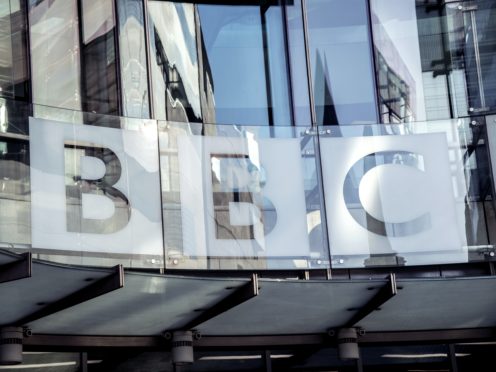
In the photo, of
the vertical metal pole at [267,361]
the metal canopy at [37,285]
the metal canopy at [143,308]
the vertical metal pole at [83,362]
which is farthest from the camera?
the vertical metal pole at [267,361]

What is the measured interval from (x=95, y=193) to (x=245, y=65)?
429 cm

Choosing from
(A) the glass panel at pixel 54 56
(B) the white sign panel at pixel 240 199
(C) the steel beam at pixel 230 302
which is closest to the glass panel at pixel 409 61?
(B) the white sign panel at pixel 240 199

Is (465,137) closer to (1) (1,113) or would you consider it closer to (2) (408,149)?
(2) (408,149)

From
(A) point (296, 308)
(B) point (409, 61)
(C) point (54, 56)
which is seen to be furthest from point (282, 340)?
(C) point (54, 56)

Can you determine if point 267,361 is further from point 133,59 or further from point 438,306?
point 133,59

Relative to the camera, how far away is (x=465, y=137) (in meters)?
14.2

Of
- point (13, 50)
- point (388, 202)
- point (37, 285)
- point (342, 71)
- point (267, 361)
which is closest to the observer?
point (37, 285)

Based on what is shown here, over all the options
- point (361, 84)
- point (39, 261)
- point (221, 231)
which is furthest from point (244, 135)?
point (39, 261)

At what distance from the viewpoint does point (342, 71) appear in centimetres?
1582

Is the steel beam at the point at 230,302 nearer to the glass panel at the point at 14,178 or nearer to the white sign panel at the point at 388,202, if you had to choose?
the white sign panel at the point at 388,202

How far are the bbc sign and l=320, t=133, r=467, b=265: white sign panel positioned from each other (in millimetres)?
13

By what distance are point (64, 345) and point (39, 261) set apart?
3.15m

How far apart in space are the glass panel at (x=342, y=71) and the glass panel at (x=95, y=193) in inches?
133

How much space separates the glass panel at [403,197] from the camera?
13633 mm
